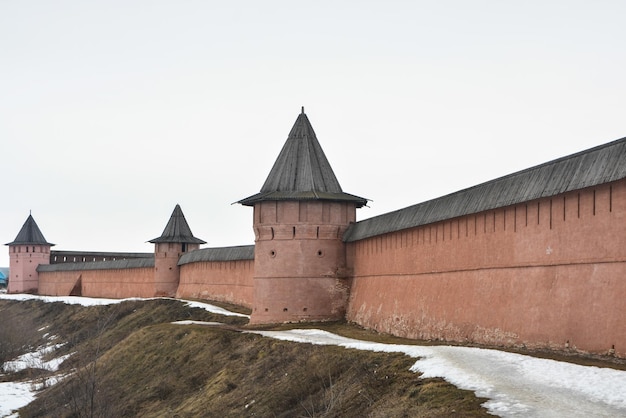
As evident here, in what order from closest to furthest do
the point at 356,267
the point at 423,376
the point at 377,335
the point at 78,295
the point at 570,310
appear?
1. the point at 423,376
2. the point at 570,310
3. the point at 377,335
4. the point at 356,267
5. the point at 78,295

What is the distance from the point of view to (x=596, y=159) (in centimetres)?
1311

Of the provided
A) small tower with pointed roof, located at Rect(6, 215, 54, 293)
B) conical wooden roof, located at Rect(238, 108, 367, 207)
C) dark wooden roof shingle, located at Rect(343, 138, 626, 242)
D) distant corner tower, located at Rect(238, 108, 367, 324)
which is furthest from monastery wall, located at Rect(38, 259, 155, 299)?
dark wooden roof shingle, located at Rect(343, 138, 626, 242)

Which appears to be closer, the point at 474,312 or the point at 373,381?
the point at 373,381

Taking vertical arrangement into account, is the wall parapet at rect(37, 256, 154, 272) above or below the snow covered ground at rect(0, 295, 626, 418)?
above

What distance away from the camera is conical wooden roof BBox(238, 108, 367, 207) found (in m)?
25.2

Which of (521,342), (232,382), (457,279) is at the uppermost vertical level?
(457,279)

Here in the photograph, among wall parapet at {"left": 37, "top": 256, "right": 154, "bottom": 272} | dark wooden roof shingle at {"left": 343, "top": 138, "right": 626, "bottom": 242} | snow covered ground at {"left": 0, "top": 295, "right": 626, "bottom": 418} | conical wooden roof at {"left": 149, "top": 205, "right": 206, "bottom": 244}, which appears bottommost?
snow covered ground at {"left": 0, "top": 295, "right": 626, "bottom": 418}

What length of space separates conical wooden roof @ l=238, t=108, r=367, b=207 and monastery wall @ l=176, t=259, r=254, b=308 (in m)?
7.34

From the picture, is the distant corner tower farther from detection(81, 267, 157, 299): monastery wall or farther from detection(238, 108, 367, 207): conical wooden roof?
detection(81, 267, 157, 299): monastery wall

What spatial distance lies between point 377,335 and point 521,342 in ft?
20.9

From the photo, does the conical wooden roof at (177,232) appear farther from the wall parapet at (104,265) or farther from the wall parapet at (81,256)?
the wall parapet at (81,256)

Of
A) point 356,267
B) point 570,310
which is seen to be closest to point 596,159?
point 570,310

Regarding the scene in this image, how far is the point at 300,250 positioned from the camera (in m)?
24.8

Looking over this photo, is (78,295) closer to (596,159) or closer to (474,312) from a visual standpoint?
(474,312)
